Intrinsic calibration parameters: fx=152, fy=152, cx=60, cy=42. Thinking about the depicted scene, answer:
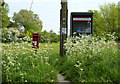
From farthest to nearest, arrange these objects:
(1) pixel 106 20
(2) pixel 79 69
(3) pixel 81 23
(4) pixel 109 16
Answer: (1) pixel 106 20
(4) pixel 109 16
(3) pixel 81 23
(2) pixel 79 69

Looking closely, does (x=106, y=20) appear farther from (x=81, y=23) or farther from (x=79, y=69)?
(x=79, y=69)

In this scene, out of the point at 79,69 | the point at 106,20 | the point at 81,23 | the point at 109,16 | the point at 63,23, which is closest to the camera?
the point at 79,69

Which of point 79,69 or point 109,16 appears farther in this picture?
point 109,16

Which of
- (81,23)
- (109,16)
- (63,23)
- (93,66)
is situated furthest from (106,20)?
(93,66)

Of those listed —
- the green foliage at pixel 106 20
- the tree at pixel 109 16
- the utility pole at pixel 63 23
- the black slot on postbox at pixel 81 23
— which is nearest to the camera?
the utility pole at pixel 63 23

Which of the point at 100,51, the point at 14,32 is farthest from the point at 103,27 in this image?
the point at 100,51

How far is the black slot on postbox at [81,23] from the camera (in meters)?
9.38

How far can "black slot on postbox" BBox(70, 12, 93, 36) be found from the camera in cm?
938

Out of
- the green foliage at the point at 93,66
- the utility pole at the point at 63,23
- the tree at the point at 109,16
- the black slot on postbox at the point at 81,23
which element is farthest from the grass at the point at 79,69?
the tree at the point at 109,16

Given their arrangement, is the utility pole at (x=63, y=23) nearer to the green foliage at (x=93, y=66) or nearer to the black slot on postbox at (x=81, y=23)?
the black slot on postbox at (x=81, y=23)

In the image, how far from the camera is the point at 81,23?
378 inches

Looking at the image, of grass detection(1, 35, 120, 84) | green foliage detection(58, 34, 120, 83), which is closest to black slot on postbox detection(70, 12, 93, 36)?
green foliage detection(58, 34, 120, 83)

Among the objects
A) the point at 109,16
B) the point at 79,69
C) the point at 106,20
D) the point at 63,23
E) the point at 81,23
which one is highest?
the point at 109,16

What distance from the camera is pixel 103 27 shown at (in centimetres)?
2364
